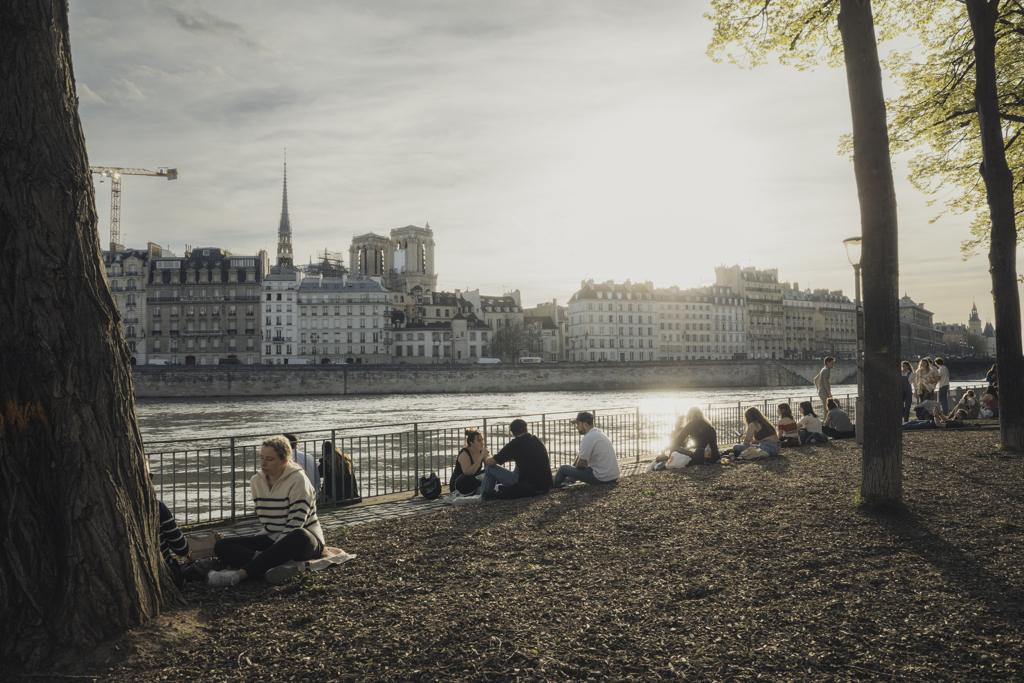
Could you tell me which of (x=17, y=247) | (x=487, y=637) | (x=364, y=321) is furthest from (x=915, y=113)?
(x=364, y=321)

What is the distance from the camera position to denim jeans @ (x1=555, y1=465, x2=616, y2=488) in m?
10.7

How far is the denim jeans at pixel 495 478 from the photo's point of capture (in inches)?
387

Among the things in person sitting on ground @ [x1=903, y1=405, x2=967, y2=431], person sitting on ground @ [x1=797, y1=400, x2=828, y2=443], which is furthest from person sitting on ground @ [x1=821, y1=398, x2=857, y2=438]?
person sitting on ground @ [x1=903, y1=405, x2=967, y2=431]

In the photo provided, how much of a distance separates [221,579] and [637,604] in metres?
3.27

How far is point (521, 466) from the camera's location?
32.8 feet

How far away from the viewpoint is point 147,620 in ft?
15.3

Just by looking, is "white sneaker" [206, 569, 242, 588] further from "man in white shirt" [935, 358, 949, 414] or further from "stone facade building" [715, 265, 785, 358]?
"stone facade building" [715, 265, 785, 358]

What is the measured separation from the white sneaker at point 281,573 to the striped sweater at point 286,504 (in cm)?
32

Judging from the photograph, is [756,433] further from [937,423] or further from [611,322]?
[611,322]

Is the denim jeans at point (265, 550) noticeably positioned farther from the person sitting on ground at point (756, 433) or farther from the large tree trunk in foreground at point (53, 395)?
the person sitting on ground at point (756, 433)

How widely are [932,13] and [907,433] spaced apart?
28.4ft

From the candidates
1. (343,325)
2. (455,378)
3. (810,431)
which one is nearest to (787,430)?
(810,431)

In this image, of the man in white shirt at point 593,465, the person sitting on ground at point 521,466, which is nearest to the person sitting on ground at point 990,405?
the man in white shirt at point 593,465

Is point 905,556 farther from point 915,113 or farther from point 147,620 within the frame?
point 915,113
